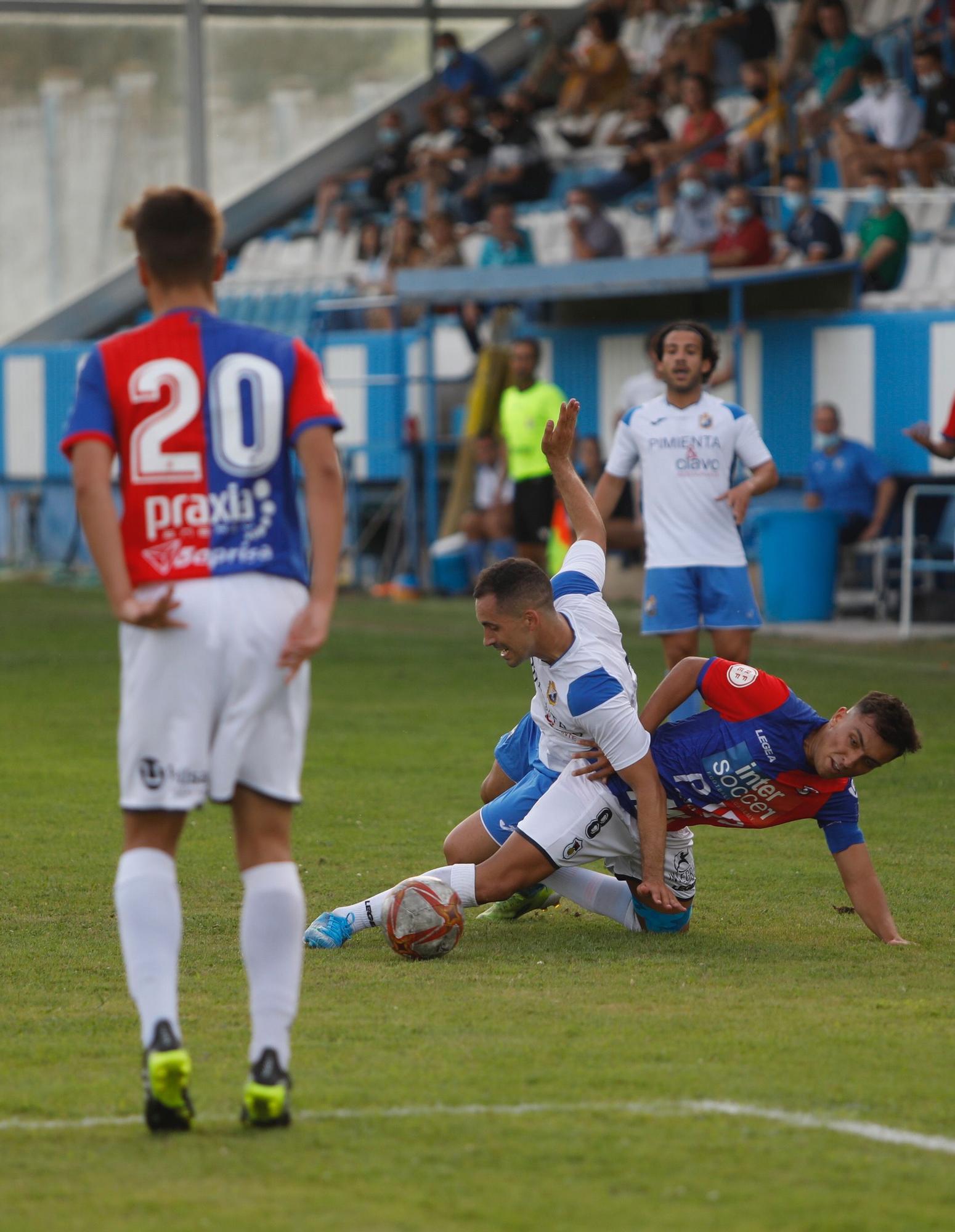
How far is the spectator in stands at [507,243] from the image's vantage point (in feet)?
66.9

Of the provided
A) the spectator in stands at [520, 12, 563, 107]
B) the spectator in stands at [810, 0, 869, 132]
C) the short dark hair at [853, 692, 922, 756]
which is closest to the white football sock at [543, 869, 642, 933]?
the short dark hair at [853, 692, 922, 756]

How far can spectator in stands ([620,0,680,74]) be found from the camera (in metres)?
24.4

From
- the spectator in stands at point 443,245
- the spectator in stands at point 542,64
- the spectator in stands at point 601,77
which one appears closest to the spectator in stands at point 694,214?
the spectator in stands at point 443,245

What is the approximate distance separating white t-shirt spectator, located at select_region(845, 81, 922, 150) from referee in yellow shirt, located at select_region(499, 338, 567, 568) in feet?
15.4

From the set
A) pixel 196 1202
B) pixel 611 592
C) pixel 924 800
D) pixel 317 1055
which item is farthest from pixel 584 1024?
pixel 611 592

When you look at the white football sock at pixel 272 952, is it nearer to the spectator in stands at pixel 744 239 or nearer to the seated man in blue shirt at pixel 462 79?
the spectator in stands at pixel 744 239

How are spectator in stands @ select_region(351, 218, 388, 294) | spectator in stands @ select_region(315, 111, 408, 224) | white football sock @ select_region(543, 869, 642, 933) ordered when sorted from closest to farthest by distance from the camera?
white football sock @ select_region(543, 869, 642, 933) < spectator in stands @ select_region(351, 218, 388, 294) < spectator in stands @ select_region(315, 111, 408, 224)

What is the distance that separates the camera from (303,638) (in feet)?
12.8

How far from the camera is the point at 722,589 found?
371 inches

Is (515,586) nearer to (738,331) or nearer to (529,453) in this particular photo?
(529,453)

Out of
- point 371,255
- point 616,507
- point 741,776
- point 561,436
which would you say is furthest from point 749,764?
point 371,255

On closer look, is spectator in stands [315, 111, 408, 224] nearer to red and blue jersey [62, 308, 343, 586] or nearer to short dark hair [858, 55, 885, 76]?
short dark hair [858, 55, 885, 76]

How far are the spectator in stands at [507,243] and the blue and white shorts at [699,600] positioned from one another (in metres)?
11.3

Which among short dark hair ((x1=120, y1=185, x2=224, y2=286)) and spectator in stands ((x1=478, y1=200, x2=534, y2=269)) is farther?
spectator in stands ((x1=478, y1=200, x2=534, y2=269))
